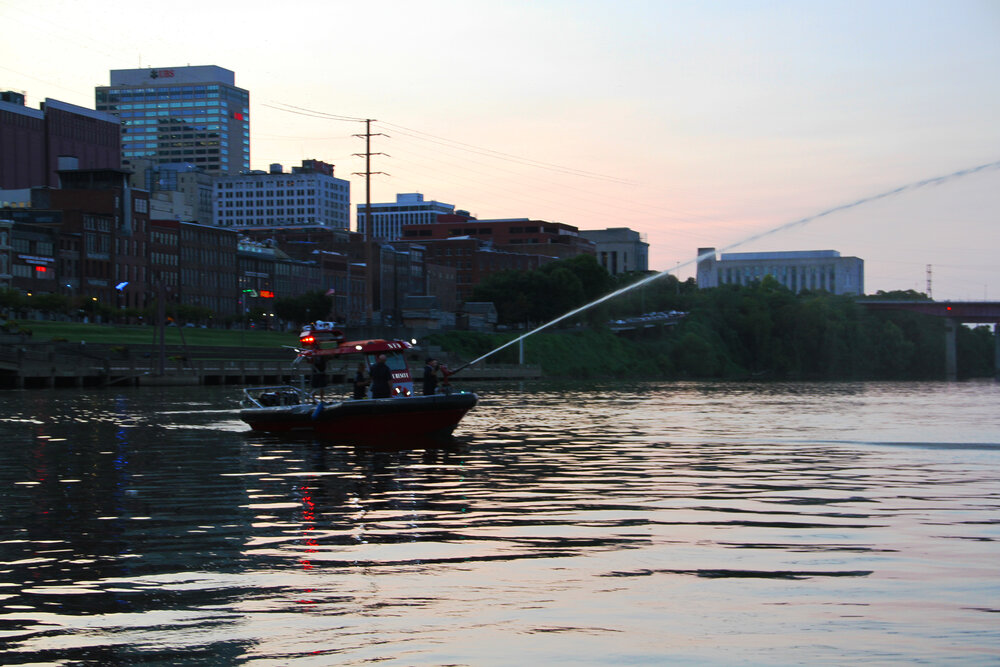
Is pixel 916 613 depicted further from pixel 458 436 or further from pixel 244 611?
pixel 458 436

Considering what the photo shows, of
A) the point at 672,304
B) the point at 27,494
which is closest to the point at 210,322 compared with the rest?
the point at 672,304

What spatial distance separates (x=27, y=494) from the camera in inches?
925

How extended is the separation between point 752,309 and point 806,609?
168735 mm

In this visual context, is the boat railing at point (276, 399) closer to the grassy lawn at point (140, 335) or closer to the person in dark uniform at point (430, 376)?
the person in dark uniform at point (430, 376)

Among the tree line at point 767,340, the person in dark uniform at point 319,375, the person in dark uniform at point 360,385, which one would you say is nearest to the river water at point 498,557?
the person in dark uniform at point 319,375

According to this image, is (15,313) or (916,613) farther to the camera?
(15,313)

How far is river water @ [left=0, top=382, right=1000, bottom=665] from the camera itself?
1133 cm

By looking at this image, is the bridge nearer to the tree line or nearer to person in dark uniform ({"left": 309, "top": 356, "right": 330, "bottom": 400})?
the tree line

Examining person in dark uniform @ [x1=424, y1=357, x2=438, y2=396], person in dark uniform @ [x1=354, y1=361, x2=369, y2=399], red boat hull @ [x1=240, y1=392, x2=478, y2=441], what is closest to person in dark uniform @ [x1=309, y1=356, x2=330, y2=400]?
red boat hull @ [x1=240, y1=392, x2=478, y2=441]

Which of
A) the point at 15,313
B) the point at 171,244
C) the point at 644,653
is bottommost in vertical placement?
the point at 644,653

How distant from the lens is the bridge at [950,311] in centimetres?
16562

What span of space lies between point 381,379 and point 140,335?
111 metres

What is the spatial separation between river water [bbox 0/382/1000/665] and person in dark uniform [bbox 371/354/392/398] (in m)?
3.40

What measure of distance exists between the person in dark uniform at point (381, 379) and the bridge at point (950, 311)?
467 ft
